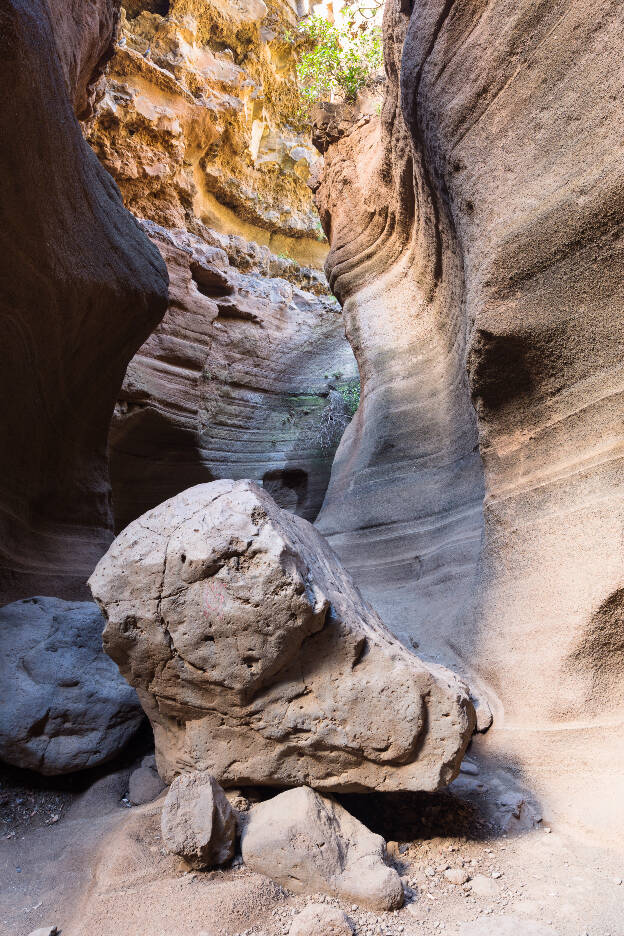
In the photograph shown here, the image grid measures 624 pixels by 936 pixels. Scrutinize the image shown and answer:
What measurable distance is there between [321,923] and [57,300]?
4.02m

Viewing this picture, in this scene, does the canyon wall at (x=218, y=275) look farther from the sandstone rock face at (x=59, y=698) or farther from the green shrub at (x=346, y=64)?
the sandstone rock face at (x=59, y=698)

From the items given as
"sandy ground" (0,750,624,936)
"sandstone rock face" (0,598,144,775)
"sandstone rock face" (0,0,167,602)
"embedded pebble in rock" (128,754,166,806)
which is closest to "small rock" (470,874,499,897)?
"sandy ground" (0,750,624,936)

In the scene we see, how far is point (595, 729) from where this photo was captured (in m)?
2.82

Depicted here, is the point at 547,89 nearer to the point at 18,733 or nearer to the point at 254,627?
the point at 254,627

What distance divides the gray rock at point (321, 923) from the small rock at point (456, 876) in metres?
0.48

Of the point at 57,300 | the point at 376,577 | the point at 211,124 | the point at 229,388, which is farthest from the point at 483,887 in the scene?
the point at 211,124

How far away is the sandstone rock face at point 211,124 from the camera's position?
1048 centimetres

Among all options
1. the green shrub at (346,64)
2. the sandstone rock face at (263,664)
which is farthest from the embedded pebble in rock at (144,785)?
the green shrub at (346,64)

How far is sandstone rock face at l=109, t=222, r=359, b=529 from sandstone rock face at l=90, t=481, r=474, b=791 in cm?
631

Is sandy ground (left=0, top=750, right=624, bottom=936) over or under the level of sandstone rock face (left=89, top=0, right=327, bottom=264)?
under

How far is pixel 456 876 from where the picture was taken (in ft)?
7.12

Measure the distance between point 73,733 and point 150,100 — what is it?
1120 cm

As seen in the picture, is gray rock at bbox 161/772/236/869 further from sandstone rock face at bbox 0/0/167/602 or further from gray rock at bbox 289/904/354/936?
sandstone rock face at bbox 0/0/167/602

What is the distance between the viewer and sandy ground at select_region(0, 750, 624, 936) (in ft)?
6.25
